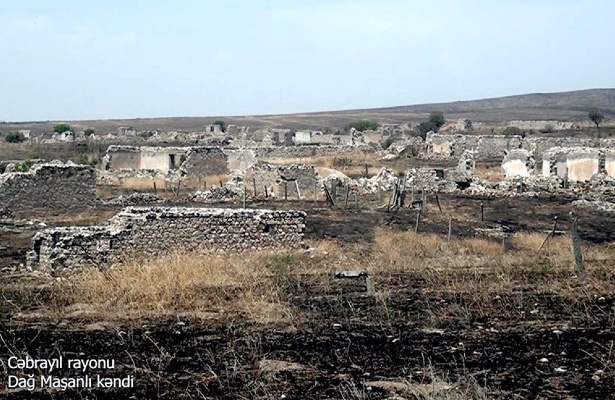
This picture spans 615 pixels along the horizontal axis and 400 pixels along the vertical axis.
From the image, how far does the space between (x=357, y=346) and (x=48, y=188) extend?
18.3 metres

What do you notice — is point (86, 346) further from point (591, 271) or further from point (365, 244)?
point (365, 244)

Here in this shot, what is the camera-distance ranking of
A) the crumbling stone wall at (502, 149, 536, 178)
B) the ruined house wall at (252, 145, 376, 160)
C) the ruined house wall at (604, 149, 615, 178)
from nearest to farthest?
the ruined house wall at (604, 149, 615, 178) → the crumbling stone wall at (502, 149, 536, 178) → the ruined house wall at (252, 145, 376, 160)

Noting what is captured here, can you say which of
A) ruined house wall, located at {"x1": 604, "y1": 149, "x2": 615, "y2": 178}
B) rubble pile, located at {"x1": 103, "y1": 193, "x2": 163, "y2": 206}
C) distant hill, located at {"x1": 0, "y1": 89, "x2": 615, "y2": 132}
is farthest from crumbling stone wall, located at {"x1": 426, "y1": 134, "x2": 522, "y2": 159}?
distant hill, located at {"x1": 0, "y1": 89, "x2": 615, "y2": 132}

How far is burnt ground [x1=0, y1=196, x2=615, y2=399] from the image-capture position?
5996 millimetres

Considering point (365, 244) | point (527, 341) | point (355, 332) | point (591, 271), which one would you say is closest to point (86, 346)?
point (355, 332)

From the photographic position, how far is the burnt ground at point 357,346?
600 cm

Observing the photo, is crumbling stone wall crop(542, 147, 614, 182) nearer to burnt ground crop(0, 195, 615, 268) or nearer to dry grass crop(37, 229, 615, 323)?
burnt ground crop(0, 195, 615, 268)

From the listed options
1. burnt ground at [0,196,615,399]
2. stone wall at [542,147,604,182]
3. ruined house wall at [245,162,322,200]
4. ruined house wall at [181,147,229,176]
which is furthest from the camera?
ruined house wall at [181,147,229,176]

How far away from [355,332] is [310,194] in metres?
21.9

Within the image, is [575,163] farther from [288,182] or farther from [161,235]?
[161,235]

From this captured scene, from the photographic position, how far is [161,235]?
1470 cm

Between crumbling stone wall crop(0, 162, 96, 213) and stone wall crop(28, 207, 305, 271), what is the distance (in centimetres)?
909

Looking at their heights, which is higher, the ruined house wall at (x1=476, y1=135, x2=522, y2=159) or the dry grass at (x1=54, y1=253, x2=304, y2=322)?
the dry grass at (x1=54, y1=253, x2=304, y2=322)

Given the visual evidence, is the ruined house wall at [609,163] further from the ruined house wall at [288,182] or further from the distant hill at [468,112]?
the distant hill at [468,112]
